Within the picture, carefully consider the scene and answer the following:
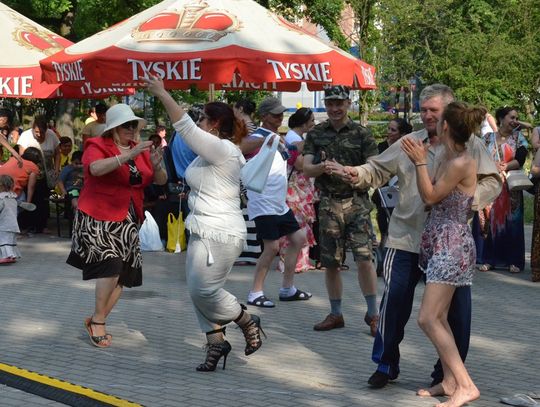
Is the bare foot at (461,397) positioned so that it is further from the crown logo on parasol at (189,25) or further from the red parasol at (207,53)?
the crown logo on parasol at (189,25)

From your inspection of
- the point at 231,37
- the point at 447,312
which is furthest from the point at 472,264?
the point at 231,37

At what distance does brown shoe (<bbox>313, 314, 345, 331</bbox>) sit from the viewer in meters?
9.27

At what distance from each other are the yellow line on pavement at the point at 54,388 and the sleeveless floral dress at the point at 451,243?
1.92 metres

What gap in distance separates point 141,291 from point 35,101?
22829 millimetres

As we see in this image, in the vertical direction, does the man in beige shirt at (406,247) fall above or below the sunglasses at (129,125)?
below

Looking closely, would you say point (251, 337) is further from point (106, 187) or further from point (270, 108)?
point (270, 108)

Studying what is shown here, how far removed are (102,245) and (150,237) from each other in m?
6.20

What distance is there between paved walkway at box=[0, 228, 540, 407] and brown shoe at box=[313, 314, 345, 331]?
0.09 metres

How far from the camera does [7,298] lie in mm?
10914

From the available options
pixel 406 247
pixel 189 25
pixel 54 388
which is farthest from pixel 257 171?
pixel 189 25

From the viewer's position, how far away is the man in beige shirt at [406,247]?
6.96 meters

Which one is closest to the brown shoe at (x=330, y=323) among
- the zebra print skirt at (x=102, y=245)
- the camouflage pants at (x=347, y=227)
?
the camouflage pants at (x=347, y=227)

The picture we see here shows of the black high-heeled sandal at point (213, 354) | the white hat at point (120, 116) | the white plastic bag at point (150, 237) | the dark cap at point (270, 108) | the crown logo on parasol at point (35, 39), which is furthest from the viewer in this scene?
Result: the crown logo on parasol at point (35, 39)

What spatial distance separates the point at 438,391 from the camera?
7035mm
